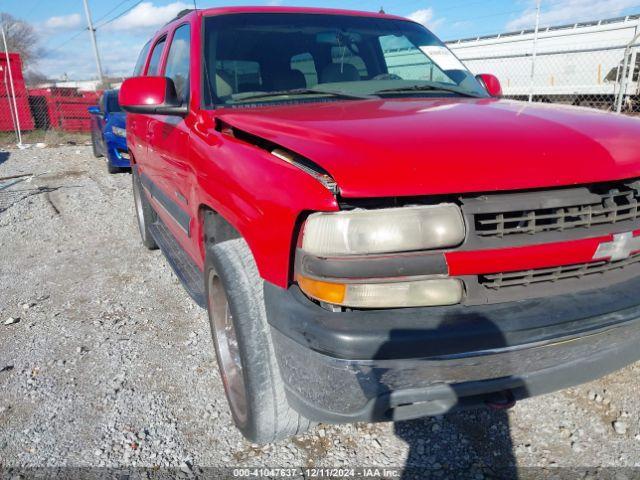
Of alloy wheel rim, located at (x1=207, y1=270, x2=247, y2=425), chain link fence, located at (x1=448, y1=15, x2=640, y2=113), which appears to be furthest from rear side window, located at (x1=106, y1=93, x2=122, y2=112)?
chain link fence, located at (x1=448, y1=15, x2=640, y2=113)

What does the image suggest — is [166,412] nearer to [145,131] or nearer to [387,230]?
[387,230]

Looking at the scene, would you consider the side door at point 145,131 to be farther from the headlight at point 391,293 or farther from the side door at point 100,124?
the side door at point 100,124

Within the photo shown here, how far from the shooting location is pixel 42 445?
2.25 meters

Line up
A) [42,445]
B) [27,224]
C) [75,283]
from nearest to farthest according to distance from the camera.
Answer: [42,445] → [75,283] → [27,224]

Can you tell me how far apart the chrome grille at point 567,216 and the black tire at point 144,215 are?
343 centimetres

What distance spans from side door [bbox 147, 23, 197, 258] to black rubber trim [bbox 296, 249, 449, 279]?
1274mm

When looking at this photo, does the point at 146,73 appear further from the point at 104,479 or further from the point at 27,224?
the point at 104,479

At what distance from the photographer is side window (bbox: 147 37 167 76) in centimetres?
379

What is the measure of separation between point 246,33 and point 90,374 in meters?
2.08

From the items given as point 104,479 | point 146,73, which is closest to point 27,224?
point 146,73

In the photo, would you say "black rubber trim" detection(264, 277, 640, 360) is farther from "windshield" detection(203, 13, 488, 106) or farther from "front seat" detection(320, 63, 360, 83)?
"front seat" detection(320, 63, 360, 83)

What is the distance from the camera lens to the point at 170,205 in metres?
3.32

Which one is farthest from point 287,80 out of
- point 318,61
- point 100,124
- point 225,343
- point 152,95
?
point 100,124

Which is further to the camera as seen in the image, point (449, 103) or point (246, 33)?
point (246, 33)
